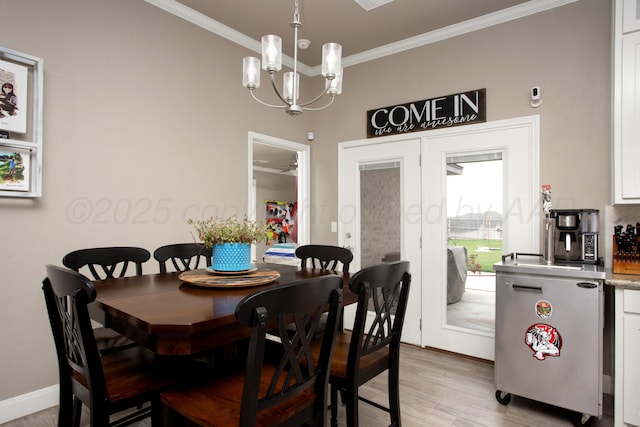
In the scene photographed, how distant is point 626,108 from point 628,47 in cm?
38

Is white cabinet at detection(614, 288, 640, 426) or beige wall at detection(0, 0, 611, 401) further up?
beige wall at detection(0, 0, 611, 401)

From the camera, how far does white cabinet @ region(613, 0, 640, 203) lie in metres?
2.26

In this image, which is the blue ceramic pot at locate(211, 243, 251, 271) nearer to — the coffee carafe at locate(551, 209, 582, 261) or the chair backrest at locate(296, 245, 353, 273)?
the chair backrest at locate(296, 245, 353, 273)

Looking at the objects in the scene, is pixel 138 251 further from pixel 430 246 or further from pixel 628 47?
pixel 628 47

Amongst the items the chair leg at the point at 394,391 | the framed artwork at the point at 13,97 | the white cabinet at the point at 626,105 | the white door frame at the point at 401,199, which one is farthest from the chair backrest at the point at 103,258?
the white cabinet at the point at 626,105

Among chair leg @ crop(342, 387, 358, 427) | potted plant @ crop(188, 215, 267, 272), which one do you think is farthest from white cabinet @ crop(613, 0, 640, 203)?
potted plant @ crop(188, 215, 267, 272)

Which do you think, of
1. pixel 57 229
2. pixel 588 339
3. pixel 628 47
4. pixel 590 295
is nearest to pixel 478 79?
pixel 628 47

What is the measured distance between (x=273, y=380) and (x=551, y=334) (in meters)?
1.81

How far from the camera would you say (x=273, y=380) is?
1.23 meters

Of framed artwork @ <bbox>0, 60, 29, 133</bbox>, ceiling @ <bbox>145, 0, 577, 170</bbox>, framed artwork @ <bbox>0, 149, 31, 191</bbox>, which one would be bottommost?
framed artwork @ <bbox>0, 149, 31, 191</bbox>

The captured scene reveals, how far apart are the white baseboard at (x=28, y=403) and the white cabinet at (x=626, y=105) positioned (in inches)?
149

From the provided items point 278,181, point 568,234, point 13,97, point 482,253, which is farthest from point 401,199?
point 278,181

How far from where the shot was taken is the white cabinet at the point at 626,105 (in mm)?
2258

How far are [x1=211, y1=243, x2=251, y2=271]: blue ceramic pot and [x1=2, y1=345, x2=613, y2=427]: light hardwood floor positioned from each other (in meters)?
1.07
